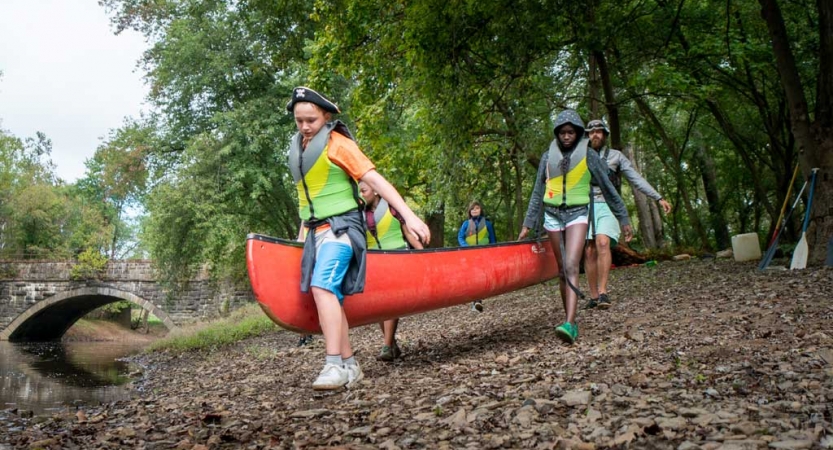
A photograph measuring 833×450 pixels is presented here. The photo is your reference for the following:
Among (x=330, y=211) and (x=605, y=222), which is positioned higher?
(x=330, y=211)

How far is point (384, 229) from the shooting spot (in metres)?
5.90

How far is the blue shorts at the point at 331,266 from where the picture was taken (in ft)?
12.7

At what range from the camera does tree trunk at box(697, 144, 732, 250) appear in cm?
1816

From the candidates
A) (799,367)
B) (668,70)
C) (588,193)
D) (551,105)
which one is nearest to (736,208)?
(551,105)

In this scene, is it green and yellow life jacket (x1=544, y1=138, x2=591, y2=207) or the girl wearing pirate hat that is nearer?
the girl wearing pirate hat

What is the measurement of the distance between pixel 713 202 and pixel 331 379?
56.4 ft

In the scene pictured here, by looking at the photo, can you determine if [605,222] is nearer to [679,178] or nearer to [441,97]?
[441,97]

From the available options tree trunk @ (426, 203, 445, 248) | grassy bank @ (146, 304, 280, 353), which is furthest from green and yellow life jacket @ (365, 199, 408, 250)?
tree trunk @ (426, 203, 445, 248)

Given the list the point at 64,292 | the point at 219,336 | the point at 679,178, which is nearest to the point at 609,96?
the point at 679,178

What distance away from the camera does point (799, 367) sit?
10.6 feet

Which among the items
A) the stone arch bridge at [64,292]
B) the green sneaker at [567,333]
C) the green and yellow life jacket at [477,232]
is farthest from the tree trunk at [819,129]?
the stone arch bridge at [64,292]

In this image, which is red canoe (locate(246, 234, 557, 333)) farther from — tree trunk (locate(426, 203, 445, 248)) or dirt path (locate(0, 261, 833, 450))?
tree trunk (locate(426, 203, 445, 248))

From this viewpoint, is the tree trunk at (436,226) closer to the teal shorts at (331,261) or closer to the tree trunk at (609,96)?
the tree trunk at (609,96)

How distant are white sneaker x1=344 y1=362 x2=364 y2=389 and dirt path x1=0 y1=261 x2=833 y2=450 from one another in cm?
6
